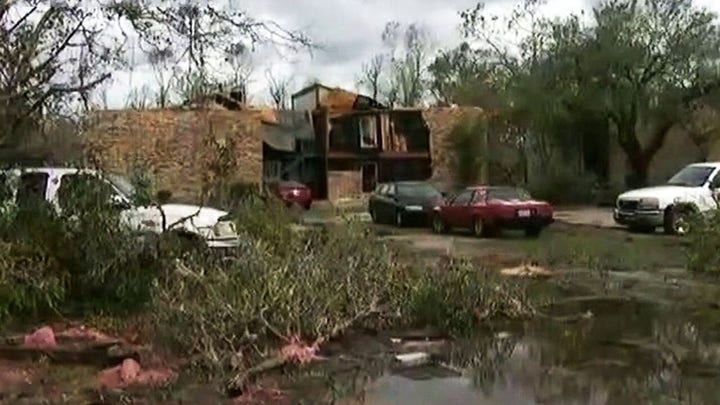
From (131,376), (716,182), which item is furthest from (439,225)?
(131,376)

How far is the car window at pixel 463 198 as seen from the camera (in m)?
26.0

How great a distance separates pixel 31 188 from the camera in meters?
12.5

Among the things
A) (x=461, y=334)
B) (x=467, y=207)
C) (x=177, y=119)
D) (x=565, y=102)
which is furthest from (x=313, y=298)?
(x=177, y=119)

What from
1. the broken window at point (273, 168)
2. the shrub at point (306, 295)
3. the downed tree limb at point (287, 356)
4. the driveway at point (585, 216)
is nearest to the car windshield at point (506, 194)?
the driveway at point (585, 216)

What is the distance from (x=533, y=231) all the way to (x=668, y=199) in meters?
3.50

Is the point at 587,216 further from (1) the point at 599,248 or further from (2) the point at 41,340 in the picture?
(2) the point at 41,340

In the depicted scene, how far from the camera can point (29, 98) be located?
40.3ft

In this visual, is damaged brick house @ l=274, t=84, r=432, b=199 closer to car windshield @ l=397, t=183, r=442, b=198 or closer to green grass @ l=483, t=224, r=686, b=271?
car windshield @ l=397, t=183, r=442, b=198

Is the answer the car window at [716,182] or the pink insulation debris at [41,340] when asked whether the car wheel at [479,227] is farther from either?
the pink insulation debris at [41,340]

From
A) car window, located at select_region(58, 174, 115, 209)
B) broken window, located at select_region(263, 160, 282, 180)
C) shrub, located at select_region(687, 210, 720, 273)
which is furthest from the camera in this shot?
broken window, located at select_region(263, 160, 282, 180)

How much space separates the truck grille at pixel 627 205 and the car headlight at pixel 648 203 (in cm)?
19

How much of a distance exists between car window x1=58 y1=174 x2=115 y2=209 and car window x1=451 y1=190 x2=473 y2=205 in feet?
50.2

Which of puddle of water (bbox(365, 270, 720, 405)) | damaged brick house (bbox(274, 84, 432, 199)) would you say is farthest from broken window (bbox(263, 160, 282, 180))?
puddle of water (bbox(365, 270, 720, 405))

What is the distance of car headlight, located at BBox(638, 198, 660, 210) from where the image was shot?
2461 centimetres
